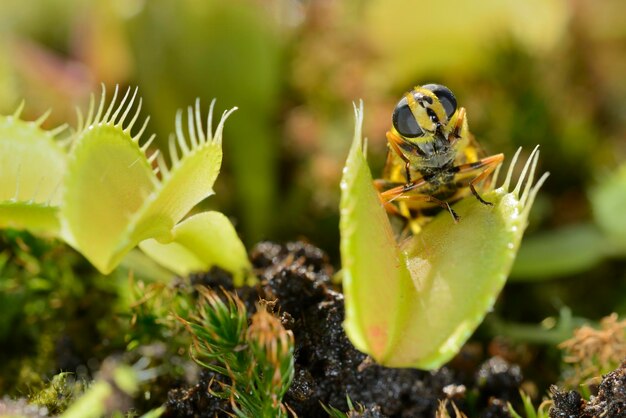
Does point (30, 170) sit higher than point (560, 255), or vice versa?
point (30, 170)

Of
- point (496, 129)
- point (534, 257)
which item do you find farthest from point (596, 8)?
point (534, 257)

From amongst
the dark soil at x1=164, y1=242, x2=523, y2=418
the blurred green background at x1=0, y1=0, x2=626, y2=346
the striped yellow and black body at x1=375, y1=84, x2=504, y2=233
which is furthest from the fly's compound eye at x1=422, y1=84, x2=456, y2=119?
the blurred green background at x1=0, y1=0, x2=626, y2=346

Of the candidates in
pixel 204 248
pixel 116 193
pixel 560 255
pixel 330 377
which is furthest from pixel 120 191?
pixel 560 255

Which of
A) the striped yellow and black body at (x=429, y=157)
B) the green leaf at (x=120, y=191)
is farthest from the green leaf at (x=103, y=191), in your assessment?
the striped yellow and black body at (x=429, y=157)

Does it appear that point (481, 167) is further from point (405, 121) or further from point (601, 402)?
point (601, 402)

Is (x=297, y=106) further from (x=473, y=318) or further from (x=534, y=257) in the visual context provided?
(x=473, y=318)

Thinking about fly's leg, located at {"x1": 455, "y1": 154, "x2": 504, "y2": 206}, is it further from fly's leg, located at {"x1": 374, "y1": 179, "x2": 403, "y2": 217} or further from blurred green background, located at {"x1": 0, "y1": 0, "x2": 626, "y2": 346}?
blurred green background, located at {"x1": 0, "y1": 0, "x2": 626, "y2": 346}
